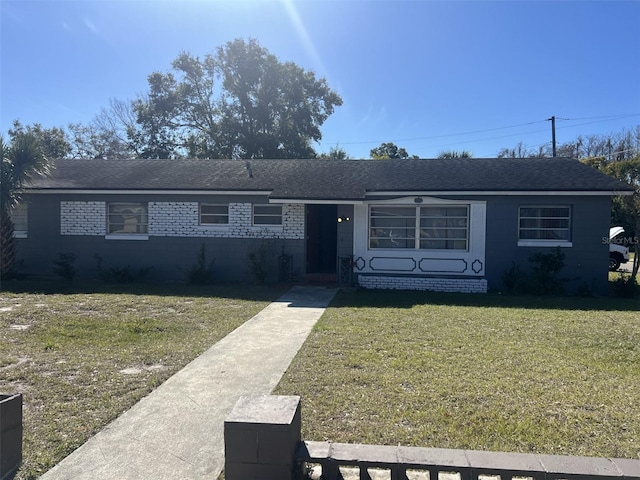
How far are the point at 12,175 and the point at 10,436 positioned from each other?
39.9 feet

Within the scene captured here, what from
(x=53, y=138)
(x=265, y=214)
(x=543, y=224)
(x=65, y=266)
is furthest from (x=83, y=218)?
(x=53, y=138)

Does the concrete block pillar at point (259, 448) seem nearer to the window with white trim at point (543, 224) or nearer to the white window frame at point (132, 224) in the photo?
the window with white trim at point (543, 224)

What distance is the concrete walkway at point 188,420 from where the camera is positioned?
11.2 feet

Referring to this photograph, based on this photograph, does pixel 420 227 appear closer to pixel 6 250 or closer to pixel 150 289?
pixel 150 289

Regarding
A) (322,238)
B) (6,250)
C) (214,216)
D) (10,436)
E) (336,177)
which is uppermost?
(336,177)

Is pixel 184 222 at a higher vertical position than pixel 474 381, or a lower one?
higher

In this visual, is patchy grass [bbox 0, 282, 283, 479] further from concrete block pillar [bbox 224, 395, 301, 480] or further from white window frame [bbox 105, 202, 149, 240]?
white window frame [bbox 105, 202, 149, 240]

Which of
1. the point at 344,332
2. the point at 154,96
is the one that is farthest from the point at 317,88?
the point at 344,332

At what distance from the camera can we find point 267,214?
14234 mm

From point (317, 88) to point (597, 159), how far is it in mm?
20360

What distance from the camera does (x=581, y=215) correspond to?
12.8 metres

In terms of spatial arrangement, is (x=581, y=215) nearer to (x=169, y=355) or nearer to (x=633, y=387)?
(x=633, y=387)

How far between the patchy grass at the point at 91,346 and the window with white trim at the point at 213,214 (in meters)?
2.93

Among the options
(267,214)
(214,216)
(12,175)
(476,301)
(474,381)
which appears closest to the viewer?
(474,381)
